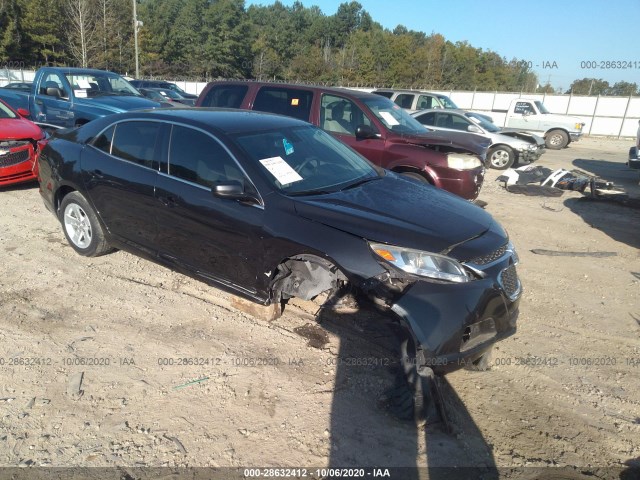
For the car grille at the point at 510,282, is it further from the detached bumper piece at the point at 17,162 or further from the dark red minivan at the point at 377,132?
the detached bumper piece at the point at 17,162

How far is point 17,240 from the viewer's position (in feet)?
18.2

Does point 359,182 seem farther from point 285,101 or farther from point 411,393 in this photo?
point 285,101

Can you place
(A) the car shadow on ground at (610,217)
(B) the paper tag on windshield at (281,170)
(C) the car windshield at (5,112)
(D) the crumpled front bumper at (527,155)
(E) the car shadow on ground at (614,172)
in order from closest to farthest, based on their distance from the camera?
1. (B) the paper tag on windshield at (281,170)
2. (A) the car shadow on ground at (610,217)
3. (C) the car windshield at (5,112)
4. (E) the car shadow on ground at (614,172)
5. (D) the crumpled front bumper at (527,155)

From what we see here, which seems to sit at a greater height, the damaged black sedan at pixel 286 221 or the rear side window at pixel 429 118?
the rear side window at pixel 429 118

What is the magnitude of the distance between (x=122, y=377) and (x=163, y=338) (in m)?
0.53

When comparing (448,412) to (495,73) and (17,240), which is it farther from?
(495,73)

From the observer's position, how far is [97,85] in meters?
9.72

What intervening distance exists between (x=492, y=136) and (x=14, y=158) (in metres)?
11.3

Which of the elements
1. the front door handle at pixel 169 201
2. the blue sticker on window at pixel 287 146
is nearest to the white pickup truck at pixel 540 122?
the blue sticker on window at pixel 287 146

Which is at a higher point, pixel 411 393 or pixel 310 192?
pixel 310 192

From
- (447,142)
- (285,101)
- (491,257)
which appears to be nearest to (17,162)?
(285,101)

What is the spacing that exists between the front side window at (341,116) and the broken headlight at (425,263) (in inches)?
178

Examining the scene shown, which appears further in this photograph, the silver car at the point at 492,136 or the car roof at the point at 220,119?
the silver car at the point at 492,136

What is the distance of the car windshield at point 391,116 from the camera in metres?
7.21
